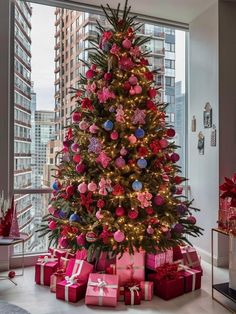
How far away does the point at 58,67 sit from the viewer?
4.07 meters

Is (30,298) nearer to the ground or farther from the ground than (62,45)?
nearer to the ground

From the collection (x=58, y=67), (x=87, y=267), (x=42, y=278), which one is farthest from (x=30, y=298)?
(x=58, y=67)

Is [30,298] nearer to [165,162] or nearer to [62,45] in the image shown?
[165,162]

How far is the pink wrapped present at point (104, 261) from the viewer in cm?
311

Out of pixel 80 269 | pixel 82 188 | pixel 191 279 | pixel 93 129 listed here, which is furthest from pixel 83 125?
pixel 191 279

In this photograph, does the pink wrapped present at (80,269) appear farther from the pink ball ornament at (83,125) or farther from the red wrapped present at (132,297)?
the pink ball ornament at (83,125)


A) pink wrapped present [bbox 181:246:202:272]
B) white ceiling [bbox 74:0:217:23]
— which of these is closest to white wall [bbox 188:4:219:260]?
white ceiling [bbox 74:0:217:23]

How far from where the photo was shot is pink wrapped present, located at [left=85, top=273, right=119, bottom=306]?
2754mm

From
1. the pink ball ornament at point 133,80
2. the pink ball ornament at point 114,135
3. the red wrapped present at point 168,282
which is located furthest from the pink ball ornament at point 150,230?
the pink ball ornament at point 133,80

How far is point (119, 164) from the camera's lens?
2.92 metres

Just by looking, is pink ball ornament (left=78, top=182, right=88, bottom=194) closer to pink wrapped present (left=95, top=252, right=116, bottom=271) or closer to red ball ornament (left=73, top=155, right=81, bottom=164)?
red ball ornament (left=73, top=155, right=81, bottom=164)

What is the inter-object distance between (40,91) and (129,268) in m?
2.34

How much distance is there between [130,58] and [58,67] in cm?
133

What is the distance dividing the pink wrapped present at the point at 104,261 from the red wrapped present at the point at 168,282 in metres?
0.44
